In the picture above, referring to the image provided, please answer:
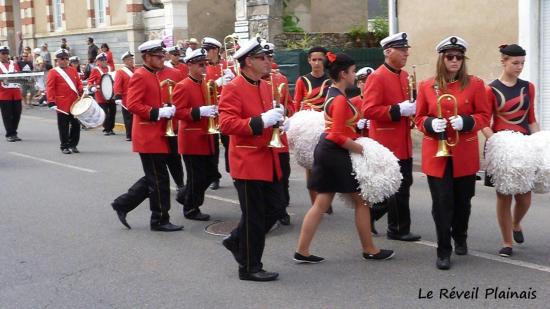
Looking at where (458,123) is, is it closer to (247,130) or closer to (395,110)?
(395,110)

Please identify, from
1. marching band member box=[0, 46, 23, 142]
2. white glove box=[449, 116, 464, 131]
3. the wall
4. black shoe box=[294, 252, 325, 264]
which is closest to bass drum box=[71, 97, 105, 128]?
marching band member box=[0, 46, 23, 142]

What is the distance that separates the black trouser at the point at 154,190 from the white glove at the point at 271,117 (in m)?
2.13

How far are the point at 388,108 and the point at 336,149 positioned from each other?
3.02 feet

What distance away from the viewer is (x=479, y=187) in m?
9.73

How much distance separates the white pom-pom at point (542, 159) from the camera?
6090 mm

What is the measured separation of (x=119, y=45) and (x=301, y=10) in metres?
7.77

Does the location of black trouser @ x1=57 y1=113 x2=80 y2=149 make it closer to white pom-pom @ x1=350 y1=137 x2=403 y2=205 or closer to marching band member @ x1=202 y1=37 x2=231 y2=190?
marching band member @ x1=202 y1=37 x2=231 y2=190

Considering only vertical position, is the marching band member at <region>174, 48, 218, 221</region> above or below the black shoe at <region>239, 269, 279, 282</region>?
above

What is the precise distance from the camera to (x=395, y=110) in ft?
21.8

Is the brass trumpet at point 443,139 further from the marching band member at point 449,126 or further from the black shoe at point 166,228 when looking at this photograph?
the black shoe at point 166,228

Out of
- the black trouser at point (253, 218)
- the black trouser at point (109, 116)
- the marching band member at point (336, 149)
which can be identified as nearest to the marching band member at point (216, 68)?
the marching band member at point (336, 149)

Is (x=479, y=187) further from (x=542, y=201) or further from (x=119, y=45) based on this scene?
(x=119, y=45)

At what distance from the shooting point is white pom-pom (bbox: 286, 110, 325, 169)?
7441 mm

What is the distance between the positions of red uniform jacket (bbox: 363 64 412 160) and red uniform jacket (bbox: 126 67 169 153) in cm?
211
